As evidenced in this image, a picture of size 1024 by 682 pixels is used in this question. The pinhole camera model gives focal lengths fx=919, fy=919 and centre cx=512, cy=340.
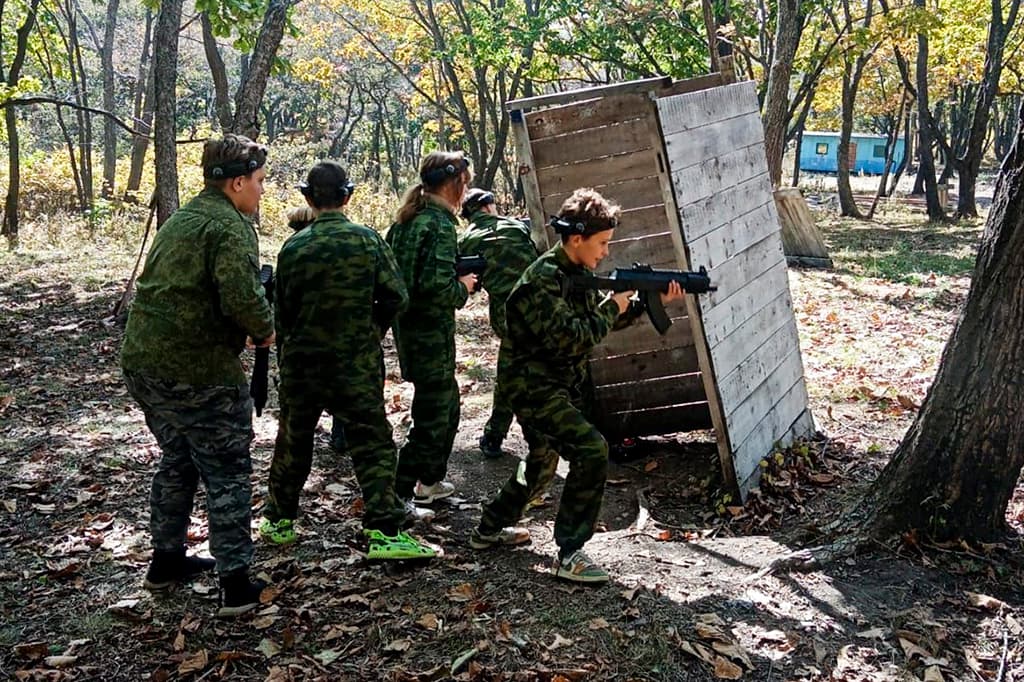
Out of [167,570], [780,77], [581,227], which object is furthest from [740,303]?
[780,77]

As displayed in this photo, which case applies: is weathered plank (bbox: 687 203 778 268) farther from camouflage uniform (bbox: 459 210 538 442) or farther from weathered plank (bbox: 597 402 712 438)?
weathered plank (bbox: 597 402 712 438)

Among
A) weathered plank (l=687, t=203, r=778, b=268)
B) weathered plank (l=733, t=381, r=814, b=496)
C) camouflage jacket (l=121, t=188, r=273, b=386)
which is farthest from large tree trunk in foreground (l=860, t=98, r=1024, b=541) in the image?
camouflage jacket (l=121, t=188, r=273, b=386)

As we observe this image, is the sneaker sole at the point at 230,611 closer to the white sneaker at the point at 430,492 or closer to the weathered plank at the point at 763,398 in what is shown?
the white sneaker at the point at 430,492

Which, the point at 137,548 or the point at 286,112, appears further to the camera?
the point at 286,112

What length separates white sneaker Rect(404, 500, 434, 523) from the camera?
17.5 ft

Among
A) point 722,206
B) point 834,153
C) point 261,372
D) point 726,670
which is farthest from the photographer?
point 834,153

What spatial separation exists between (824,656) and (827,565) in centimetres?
72

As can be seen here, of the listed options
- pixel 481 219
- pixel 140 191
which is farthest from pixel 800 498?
pixel 140 191

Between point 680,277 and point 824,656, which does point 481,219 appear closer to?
point 680,277

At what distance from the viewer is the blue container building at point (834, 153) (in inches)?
2354

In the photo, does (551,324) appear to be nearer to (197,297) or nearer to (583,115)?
(197,297)

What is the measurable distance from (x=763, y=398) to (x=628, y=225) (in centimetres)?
152

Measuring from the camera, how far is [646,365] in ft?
22.7

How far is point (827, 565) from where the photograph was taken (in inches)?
172
